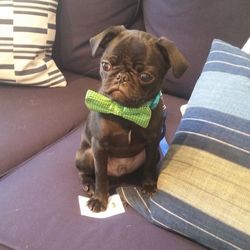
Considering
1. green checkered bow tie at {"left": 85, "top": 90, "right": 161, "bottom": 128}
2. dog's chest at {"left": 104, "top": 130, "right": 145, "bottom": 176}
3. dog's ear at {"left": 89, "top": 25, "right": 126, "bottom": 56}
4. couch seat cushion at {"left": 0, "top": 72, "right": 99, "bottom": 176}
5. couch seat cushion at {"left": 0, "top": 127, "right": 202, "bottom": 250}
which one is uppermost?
dog's ear at {"left": 89, "top": 25, "right": 126, "bottom": 56}

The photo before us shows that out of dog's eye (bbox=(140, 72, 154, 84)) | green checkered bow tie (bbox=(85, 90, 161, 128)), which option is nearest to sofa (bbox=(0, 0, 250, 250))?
green checkered bow tie (bbox=(85, 90, 161, 128))

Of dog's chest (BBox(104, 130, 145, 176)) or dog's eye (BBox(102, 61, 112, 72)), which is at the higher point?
dog's eye (BBox(102, 61, 112, 72))

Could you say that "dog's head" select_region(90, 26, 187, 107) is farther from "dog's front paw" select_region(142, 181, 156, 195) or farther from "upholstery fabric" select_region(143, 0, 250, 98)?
"upholstery fabric" select_region(143, 0, 250, 98)

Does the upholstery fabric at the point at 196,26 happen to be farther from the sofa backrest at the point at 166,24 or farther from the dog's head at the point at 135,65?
the dog's head at the point at 135,65

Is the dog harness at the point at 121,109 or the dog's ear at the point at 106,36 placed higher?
the dog's ear at the point at 106,36

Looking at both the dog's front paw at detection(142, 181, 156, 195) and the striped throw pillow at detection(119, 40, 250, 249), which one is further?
the dog's front paw at detection(142, 181, 156, 195)

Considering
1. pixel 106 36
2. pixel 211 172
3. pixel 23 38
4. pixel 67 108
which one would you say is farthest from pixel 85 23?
pixel 211 172

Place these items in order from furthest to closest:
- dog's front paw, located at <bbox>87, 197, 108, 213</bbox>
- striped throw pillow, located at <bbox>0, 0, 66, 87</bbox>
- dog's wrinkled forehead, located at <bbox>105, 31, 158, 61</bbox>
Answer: striped throw pillow, located at <bbox>0, 0, 66, 87</bbox> → dog's front paw, located at <bbox>87, 197, 108, 213</bbox> → dog's wrinkled forehead, located at <bbox>105, 31, 158, 61</bbox>

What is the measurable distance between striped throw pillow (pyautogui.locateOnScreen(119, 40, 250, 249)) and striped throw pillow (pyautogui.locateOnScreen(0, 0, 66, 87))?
0.75 metres

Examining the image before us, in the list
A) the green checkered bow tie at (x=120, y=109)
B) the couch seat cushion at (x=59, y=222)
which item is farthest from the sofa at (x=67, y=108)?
the green checkered bow tie at (x=120, y=109)

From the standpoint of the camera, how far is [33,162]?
1.23 meters

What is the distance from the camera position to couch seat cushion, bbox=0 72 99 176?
1273 millimetres

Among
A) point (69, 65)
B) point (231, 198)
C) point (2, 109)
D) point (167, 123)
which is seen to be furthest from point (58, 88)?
point (231, 198)

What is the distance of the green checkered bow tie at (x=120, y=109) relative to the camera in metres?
0.99
